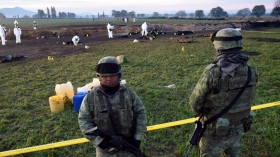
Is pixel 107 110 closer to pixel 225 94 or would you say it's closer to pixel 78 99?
pixel 225 94

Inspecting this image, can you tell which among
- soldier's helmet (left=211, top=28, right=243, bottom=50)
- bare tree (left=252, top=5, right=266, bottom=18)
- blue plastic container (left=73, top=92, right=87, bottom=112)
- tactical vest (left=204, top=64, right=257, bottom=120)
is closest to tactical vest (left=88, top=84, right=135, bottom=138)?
tactical vest (left=204, top=64, right=257, bottom=120)

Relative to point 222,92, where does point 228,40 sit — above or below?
above

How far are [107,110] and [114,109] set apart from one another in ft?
0.25

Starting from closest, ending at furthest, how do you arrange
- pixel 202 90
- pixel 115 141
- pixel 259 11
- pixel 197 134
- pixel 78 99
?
A: pixel 115 141 < pixel 202 90 < pixel 197 134 < pixel 78 99 < pixel 259 11

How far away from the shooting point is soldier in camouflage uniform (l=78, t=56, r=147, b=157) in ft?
7.86

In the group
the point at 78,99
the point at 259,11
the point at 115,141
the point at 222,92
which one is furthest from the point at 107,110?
the point at 259,11

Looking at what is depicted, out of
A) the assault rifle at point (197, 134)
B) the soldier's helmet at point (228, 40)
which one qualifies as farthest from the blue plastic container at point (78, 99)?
the soldier's helmet at point (228, 40)

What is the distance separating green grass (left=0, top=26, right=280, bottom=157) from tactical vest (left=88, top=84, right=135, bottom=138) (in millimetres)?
1848

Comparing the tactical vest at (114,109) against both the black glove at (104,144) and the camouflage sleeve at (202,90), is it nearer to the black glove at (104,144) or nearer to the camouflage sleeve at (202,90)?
the black glove at (104,144)

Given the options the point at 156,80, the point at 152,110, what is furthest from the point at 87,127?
the point at 156,80

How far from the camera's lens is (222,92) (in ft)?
8.16

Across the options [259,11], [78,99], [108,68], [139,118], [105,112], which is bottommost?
[78,99]

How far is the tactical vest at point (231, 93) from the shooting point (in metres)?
2.44

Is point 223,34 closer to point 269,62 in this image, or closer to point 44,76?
point 44,76
